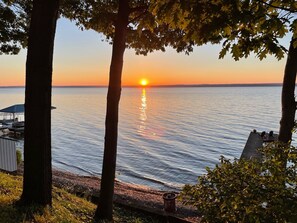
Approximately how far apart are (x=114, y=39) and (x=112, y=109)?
156 cm

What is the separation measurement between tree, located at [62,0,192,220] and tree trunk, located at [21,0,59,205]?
165cm

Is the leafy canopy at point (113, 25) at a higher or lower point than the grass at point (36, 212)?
higher

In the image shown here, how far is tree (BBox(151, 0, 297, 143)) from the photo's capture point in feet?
8.76

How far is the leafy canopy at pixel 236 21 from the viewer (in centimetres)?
267

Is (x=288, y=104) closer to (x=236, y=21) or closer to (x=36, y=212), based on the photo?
(x=236, y=21)

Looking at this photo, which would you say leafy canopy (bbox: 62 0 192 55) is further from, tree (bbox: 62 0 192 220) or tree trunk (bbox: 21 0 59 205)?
tree trunk (bbox: 21 0 59 205)

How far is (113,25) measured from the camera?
325 inches

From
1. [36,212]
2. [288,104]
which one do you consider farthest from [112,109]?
[288,104]

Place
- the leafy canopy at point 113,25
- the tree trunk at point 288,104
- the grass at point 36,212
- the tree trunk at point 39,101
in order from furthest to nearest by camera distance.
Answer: the leafy canopy at point 113,25
the tree trunk at point 288,104
the tree trunk at point 39,101
the grass at point 36,212

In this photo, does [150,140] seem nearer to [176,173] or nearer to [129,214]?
[176,173]

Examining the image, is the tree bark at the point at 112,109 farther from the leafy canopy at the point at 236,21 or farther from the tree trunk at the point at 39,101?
the leafy canopy at the point at 236,21


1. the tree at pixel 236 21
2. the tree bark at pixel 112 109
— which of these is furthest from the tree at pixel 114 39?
the tree at pixel 236 21

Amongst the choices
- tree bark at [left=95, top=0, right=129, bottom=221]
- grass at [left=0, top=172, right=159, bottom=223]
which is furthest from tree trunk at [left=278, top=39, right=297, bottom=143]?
grass at [left=0, top=172, right=159, bottom=223]

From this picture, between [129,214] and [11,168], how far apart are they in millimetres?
5708
